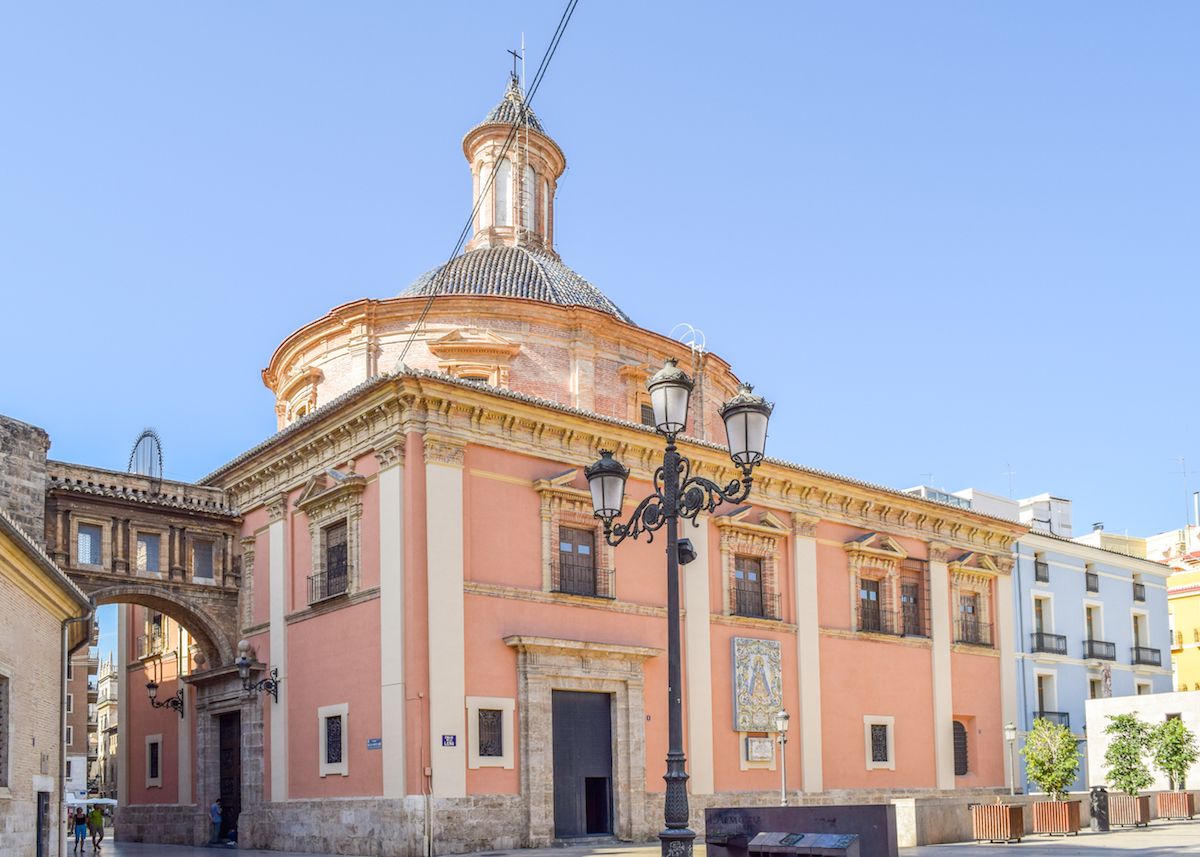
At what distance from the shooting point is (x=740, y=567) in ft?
89.2

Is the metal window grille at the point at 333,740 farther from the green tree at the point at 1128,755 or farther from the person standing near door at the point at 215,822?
the green tree at the point at 1128,755

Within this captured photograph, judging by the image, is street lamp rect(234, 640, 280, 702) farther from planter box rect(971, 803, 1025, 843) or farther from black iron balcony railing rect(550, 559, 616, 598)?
planter box rect(971, 803, 1025, 843)

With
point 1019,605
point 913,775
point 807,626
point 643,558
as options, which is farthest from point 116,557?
point 1019,605

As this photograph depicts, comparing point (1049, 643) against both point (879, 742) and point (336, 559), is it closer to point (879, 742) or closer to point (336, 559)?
point (879, 742)

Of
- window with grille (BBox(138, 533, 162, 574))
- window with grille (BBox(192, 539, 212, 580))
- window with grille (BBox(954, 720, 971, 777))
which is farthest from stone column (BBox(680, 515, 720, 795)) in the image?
window with grille (BBox(138, 533, 162, 574))

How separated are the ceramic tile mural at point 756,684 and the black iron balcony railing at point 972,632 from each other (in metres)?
7.07

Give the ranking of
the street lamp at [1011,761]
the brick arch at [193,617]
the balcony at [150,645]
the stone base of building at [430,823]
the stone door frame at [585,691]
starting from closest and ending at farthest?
the stone base of building at [430,823]
the stone door frame at [585,691]
the brick arch at [193,617]
the balcony at [150,645]
the street lamp at [1011,761]

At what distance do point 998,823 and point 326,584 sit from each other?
1266cm

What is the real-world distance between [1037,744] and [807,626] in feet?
18.9

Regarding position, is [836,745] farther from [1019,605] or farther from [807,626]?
[1019,605]

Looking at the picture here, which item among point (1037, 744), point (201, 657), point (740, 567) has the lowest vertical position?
point (1037, 744)

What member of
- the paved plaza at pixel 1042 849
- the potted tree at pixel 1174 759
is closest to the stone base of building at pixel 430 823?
the paved plaza at pixel 1042 849

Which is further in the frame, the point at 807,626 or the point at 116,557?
the point at 807,626

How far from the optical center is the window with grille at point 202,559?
26094 millimetres
